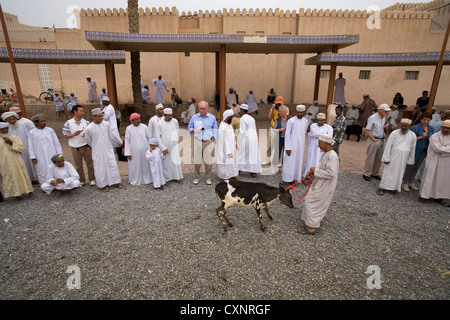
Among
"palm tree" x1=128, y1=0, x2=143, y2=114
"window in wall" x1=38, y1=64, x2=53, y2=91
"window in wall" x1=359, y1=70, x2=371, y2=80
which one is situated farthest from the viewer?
"window in wall" x1=38, y1=64, x2=53, y2=91

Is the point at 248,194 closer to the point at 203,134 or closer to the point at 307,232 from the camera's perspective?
the point at 307,232

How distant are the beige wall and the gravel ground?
42.6 feet

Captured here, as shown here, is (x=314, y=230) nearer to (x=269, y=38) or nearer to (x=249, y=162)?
(x=249, y=162)

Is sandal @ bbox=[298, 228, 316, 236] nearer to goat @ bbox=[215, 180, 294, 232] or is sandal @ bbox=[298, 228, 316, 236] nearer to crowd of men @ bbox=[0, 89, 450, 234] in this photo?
goat @ bbox=[215, 180, 294, 232]

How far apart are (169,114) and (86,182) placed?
2.59 m

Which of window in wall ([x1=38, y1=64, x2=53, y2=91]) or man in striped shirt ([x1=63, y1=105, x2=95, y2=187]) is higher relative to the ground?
window in wall ([x1=38, y1=64, x2=53, y2=91])

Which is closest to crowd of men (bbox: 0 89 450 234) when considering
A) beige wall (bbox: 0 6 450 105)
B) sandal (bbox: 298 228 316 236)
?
sandal (bbox: 298 228 316 236)

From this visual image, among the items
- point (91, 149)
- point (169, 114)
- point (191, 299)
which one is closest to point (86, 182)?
point (91, 149)

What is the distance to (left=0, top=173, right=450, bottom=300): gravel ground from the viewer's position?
292 centimetres

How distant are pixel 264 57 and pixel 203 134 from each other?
12.7 m

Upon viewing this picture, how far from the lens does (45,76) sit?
1817 centimetres

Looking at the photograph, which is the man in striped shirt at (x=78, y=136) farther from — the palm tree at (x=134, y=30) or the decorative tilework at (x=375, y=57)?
the decorative tilework at (x=375, y=57)

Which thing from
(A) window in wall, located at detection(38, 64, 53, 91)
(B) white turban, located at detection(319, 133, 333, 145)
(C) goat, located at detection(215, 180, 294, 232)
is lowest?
(C) goat, located at detection(215, 180, 294, 232)
